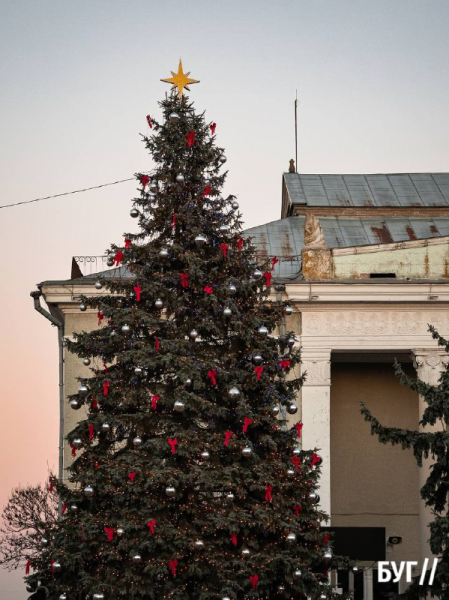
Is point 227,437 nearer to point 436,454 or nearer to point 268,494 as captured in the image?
point 268,494

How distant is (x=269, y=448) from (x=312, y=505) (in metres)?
1.19

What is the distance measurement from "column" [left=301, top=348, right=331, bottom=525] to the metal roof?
9.32 m

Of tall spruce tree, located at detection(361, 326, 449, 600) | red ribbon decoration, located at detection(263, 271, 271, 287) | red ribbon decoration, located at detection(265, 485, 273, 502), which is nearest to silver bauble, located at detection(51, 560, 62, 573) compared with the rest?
red ribbon decoration, located at detection(265, 485, 273, 502)

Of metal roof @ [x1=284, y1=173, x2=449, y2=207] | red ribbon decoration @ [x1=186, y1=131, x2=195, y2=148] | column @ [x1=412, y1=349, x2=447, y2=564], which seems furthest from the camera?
metal roof @ [x1=284, y1=173, x2=449, y2=207]

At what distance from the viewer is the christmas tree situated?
62.7 feet

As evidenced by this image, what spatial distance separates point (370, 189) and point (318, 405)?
12012 millimetres

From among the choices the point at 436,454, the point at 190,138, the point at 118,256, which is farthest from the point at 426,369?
the point at 118,256

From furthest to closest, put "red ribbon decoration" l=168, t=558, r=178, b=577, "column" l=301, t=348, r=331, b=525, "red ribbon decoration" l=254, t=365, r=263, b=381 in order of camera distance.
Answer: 1. "column" l=301, t=348, r=331, b=525
2. "red ribbon decoration" l=254, t=365, r=263, b=381
3. "red ribbon decoration" l=168, t=558, r=178, b=577

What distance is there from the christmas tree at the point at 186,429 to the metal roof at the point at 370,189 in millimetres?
18606

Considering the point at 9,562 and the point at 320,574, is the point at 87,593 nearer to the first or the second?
the point at 320,574

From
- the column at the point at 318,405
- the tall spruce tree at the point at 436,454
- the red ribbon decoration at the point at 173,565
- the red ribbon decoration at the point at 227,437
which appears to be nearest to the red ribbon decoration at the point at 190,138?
the red ribbon decoration at the point at 227,437

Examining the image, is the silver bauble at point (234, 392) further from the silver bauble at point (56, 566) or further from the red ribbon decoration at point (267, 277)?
the silver bauble at point (56, 566)

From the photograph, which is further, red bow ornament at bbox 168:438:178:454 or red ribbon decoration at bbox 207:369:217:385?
red ribbon decoration at bbox 207:369:217:385

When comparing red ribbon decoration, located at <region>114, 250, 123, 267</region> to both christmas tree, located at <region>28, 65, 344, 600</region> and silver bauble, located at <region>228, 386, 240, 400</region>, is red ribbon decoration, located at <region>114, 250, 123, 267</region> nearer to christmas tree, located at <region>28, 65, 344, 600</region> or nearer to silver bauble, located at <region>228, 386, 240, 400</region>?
christmas tree, located at <region>28, 65, 344, 600</region>
